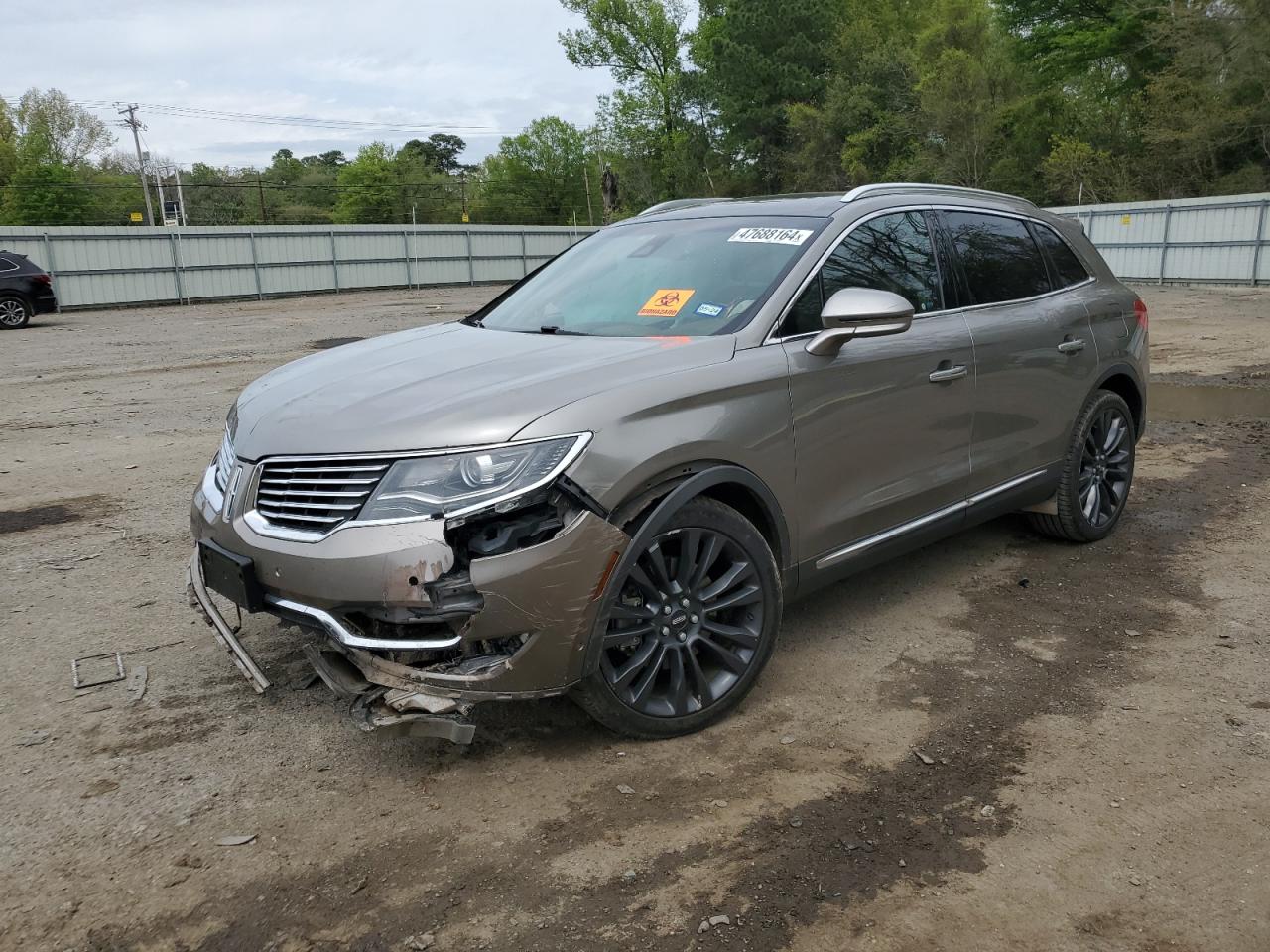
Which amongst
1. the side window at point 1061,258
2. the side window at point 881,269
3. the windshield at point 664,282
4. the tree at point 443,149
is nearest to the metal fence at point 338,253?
the side window at point 1061,258

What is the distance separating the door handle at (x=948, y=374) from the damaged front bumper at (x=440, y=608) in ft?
5.85

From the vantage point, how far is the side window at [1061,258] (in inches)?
203

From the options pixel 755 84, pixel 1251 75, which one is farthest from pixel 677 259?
pixel 755 84

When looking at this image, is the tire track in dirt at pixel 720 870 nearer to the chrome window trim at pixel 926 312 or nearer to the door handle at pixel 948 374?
the door handle at pixel 948 374

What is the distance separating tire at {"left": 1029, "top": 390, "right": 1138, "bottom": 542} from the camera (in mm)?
5129

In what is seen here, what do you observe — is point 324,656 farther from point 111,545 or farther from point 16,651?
point 111,545

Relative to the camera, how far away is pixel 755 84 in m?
54.8

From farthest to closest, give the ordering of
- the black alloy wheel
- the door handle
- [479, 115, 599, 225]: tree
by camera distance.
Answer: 1. [479, 115, 599, 225]: tree
2. the black alloy wheel
3. the door handle

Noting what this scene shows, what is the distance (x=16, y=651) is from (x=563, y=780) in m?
2.55

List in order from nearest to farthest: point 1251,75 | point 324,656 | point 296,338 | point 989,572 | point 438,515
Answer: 1. point 438,515
2. point 324,656
3. point 989,572
4. point 296,338
5. point 1251,75

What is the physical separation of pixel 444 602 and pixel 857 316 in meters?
1.73

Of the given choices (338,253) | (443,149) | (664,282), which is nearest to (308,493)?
(664,282)

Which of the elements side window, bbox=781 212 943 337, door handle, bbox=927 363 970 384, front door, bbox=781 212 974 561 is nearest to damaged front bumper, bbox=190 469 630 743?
front door, bbox=781 212 974 561

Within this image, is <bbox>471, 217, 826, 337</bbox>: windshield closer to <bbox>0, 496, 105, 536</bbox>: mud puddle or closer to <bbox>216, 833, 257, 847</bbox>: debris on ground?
<bbox>216, 833, 257, 847</bbox>: debris on ground
